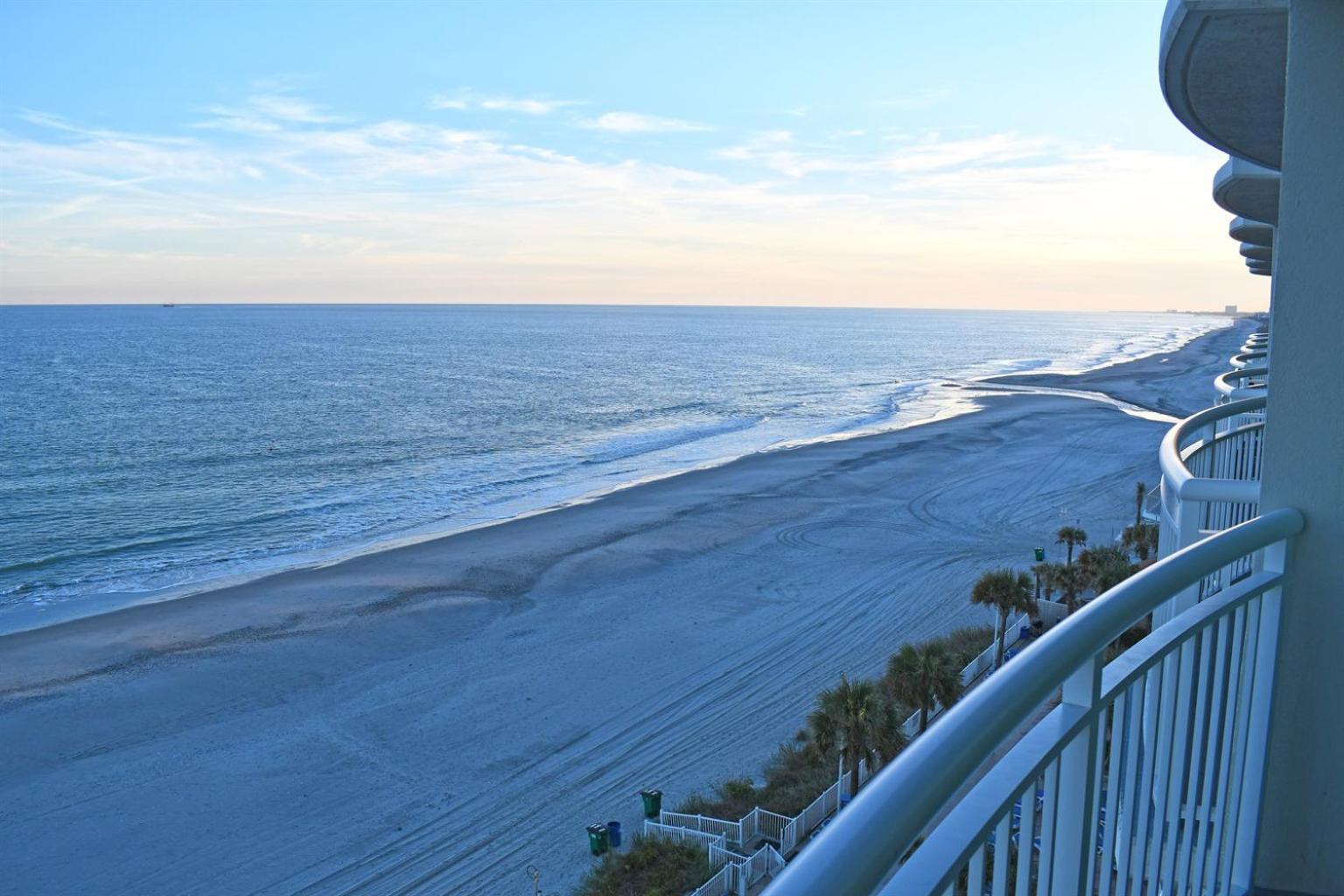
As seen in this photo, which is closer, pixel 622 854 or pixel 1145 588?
pixel 1145 588

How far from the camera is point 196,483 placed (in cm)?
3675

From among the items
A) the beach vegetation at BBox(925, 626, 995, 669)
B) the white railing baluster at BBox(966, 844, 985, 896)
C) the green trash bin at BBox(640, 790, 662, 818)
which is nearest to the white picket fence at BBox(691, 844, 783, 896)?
the green trash bin at BBox(640, 790, 662, 818)

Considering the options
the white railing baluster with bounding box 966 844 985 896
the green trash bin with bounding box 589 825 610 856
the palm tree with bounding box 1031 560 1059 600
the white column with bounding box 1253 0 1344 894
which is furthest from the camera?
the palm tree with bounding box 1031 560 1059 600

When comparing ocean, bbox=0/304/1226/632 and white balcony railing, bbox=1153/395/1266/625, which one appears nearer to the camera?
white balcony railing, bbox=1153/395/1266/625

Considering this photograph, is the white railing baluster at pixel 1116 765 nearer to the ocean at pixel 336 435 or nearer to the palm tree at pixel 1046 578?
the palm tree at pixel 1046 578

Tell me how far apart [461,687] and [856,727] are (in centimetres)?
821

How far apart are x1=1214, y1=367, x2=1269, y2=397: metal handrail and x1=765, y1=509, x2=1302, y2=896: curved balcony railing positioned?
6.68 m

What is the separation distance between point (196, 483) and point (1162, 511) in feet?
124

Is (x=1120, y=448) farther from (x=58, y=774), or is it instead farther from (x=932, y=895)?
(x=932, y=895)

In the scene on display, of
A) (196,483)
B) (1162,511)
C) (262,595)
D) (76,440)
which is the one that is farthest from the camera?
(76,440)

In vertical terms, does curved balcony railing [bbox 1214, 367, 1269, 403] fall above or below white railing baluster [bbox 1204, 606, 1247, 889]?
above

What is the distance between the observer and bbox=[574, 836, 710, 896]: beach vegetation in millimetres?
11312

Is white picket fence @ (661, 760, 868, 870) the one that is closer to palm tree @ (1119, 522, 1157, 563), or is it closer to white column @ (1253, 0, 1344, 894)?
white column @ (1253, 0, 1344, 894)

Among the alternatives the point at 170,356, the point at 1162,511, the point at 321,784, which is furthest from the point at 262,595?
the point at 170,356
